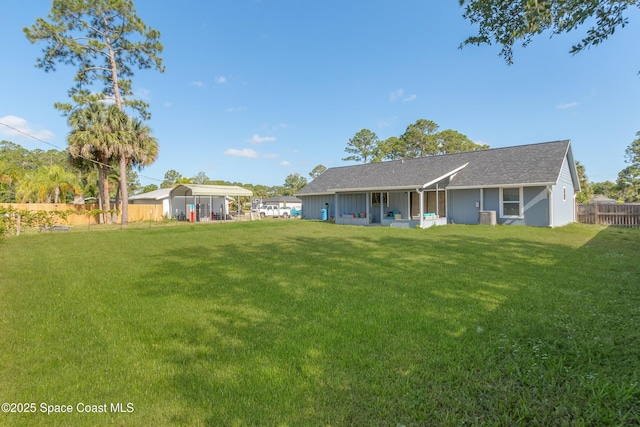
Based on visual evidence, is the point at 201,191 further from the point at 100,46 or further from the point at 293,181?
the point at 293,181

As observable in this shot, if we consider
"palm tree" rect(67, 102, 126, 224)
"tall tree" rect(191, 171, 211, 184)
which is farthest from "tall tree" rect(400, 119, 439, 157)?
"tall tree" rect(191, 171, 211, 184)

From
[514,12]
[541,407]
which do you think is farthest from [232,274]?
[514,12]

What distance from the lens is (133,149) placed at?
23.5m

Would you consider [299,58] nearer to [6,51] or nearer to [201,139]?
[201,139]

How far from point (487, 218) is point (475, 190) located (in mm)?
2099

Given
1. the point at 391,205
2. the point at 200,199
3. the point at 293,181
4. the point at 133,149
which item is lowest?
the point at 391,205

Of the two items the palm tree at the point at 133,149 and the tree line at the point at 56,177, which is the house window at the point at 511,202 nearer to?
the tree line at the point at 56,177

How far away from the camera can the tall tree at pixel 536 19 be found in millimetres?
3725

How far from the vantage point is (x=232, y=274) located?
6477mm

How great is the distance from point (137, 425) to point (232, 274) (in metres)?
4.45

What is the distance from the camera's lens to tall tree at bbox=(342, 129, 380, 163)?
47312 millimetres

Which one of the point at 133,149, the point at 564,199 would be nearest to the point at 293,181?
the point at 133,149

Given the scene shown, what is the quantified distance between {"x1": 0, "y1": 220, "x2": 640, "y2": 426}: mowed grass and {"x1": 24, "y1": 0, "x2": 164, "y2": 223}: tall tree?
21737 mm

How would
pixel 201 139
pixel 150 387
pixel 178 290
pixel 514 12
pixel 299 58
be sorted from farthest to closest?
1. pixel 201 139
2. pixel 299 58
3. pixel 178 290
4. pixel 514 12
5. pixel 150 387
